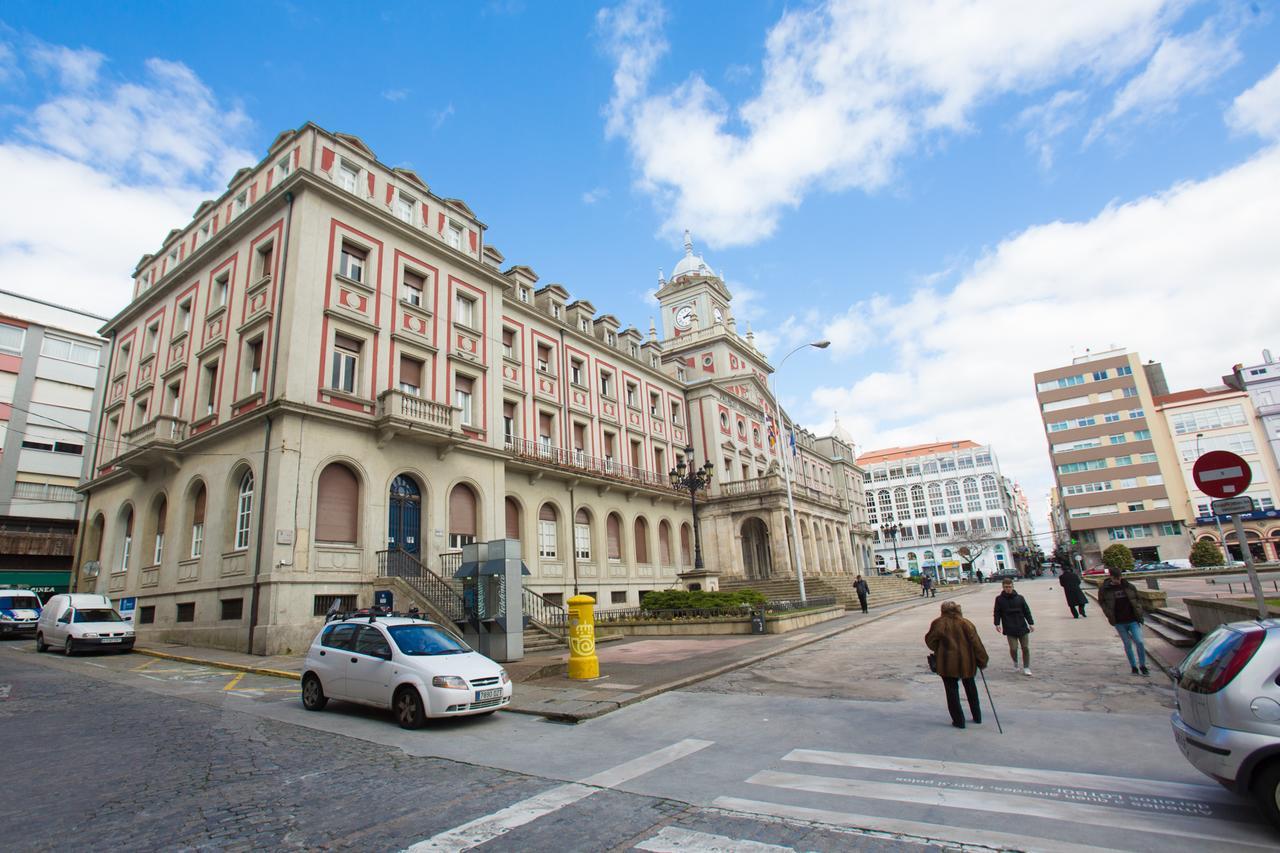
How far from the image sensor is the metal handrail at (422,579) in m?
16.8

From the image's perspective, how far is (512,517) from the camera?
26016 mm

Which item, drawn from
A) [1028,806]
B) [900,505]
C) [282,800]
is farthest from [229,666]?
[900,505]

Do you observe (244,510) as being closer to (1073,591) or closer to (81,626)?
(81,626)

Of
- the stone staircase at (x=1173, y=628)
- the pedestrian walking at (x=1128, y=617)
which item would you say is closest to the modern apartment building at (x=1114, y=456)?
the stone staircase at (x=1173, y=628)

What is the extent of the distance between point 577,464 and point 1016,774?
80.7 ft

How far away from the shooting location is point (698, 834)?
4.64 meters

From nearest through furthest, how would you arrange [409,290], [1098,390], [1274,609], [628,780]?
[628,780] → [1274,609] → [409,290] → [1098,390]

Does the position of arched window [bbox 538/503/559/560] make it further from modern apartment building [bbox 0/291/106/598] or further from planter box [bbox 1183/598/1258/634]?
modern apartment building [bbox 0/291/106/598]

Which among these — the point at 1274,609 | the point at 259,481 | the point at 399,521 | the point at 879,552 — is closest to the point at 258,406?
the point at 259,481

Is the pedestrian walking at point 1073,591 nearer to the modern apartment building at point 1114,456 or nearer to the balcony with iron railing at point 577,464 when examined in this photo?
the balcony with iron railing at point 577,464

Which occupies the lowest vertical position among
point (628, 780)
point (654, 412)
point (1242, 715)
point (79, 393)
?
point (628, 780)

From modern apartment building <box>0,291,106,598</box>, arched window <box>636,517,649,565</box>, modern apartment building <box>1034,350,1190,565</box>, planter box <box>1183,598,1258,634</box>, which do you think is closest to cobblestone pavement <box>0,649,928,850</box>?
planter box <box>1183,598,1258,634</box>

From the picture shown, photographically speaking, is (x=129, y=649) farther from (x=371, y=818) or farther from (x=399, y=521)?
(x=371, y=818)

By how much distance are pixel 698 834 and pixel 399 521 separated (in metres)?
17.2
